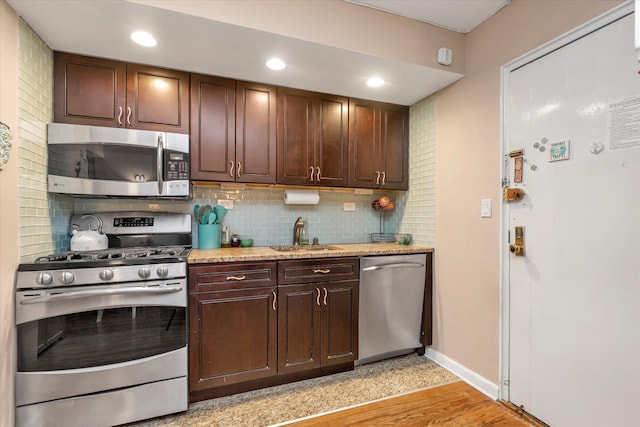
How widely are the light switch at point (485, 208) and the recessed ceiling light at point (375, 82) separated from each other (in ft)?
3.98

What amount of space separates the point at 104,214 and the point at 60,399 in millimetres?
1219

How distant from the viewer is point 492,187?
2021mm

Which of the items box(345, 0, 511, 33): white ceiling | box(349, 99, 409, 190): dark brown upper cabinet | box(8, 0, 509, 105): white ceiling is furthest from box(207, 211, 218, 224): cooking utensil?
box(345, 0, 511, 33): white ceiling

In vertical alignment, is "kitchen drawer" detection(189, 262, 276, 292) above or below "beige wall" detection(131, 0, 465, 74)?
below

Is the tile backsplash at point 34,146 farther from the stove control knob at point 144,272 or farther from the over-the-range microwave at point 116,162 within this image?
the stove control knob at point 144,272

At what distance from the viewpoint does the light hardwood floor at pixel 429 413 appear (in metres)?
1.75

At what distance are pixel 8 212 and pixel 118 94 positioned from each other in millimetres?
994

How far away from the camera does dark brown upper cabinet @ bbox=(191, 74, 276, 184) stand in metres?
2.22

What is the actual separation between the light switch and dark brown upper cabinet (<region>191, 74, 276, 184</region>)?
5.28 feet

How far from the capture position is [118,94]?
202cm

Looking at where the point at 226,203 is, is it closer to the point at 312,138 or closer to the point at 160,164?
the point at 160,164

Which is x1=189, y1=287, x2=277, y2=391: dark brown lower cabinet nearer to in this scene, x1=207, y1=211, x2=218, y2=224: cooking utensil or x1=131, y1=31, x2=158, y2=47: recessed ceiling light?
x1=207, y1=211, x2=218, y2=224: cooking utensil

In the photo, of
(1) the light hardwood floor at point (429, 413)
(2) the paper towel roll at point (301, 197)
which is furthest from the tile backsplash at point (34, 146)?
(1) the light hardwood floor at point (429, 413)

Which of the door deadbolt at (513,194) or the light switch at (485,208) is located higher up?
the door deadbolt at (513,194)
